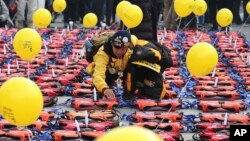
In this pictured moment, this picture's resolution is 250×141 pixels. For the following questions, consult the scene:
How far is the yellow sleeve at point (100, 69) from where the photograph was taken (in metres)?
6.55

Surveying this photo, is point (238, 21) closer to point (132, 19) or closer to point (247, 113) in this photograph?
point (132, 19)

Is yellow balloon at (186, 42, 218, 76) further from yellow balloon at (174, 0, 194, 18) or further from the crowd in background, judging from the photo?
the crowd in background

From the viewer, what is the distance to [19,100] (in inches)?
162

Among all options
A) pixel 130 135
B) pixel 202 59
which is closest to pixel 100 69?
pixel 202 59

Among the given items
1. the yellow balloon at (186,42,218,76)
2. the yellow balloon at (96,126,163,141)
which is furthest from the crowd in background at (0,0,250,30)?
the yellow balloon at (96,126,163,141)

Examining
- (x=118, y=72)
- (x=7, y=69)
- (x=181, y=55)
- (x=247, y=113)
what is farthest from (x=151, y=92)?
(x=181, y=55)

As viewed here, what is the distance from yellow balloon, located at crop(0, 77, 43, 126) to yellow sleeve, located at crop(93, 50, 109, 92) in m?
2.33

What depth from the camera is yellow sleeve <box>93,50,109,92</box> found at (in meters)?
6.55

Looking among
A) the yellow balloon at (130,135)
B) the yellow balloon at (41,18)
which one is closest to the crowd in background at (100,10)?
the yellow balloon at (41,18)

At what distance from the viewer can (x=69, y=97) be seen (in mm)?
7344

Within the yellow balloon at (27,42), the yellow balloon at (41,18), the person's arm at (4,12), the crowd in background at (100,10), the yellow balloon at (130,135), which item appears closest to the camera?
the yellow balloon at (130,135)

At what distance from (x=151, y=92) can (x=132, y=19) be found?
54.9 inches

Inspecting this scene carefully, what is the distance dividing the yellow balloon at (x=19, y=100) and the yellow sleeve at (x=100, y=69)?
7.66 feet

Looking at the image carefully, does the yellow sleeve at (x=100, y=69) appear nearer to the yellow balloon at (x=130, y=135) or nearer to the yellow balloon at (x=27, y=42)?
the yellow balloon at (x=27, y=42)
